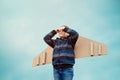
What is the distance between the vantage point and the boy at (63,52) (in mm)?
4082

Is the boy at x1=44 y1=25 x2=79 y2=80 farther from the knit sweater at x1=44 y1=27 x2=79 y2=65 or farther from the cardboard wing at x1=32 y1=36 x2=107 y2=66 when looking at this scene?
the cardboard wing at x1=32 y1=36 x2=107 y2=66

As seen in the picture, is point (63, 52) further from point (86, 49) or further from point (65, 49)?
point (86, 49)

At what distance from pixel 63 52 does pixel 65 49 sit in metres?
0.06

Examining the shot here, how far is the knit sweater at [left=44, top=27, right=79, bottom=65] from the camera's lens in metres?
4.12

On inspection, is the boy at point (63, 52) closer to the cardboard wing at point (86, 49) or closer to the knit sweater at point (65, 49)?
the knit sweater at point (65, 49)

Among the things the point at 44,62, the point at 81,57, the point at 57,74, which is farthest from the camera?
the point at 44,62

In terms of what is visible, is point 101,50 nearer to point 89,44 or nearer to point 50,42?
point 89,44

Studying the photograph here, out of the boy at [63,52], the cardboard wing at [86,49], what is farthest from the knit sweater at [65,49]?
the cardboard wing at [86,49]

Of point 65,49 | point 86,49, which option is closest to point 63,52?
point 65,49

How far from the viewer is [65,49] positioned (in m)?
4.16

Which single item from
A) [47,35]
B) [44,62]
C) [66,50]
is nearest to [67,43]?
[66,50]

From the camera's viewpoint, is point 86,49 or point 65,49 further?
point 86,49

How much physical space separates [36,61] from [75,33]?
3.45 ft

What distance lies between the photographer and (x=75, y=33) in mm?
4215
